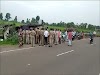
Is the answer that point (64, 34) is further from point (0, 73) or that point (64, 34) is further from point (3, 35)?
point (0, 73)

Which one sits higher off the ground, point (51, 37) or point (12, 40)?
point (51, 37)

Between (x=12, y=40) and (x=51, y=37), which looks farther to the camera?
(x=51, y=37)

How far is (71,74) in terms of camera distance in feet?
37.1

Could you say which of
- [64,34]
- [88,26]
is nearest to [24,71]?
[64,34]

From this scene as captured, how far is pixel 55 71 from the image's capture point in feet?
38.7

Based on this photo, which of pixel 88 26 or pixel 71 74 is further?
pixel 88 26

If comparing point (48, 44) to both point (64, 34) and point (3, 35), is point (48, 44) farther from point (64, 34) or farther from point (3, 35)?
point (64, 34)

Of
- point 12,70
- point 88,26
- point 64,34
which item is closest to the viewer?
point 12,70

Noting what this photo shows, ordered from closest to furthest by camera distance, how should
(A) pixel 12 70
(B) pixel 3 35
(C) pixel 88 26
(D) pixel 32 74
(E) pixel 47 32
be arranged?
(D) pixel 32 74
(A) pixel 12 70
(E) pixel 47 32
(B) pixel 3 35
(C) pixel 88 26

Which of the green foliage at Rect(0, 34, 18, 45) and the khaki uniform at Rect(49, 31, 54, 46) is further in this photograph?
the khaki uniform at Rect(49, 31, 54, 46)

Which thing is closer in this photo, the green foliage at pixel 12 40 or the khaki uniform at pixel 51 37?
the green foliage at pixel 12 40

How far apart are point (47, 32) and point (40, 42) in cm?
124

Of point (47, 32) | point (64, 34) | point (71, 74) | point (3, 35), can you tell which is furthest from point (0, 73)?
point (64, 34)

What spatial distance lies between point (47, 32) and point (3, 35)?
6.00 meters
